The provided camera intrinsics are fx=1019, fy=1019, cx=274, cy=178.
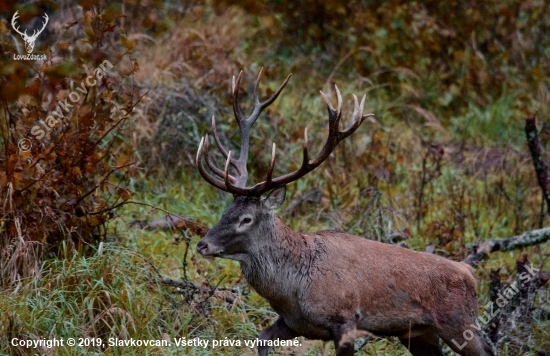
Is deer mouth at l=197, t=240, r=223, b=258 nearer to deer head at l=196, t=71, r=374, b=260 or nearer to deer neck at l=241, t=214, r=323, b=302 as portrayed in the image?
deer head at l=196, t=71, r=374, b=260

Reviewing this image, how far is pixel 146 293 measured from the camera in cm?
659

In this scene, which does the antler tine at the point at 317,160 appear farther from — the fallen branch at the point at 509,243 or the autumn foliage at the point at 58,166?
the fallen branch at the point at 509,243

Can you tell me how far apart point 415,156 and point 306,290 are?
492 cm

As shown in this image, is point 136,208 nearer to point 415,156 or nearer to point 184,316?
point 184,316

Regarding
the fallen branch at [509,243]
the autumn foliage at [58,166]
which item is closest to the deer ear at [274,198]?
the autumn foliage at [58,166]

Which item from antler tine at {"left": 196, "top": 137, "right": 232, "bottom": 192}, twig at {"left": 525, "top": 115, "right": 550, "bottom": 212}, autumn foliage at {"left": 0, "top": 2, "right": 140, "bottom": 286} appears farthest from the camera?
twig at {"left": 525, "top": 115, "right": 550, "bottom": 212}

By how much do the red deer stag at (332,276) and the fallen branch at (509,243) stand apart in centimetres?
131

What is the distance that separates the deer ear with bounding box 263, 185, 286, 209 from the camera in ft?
20.4

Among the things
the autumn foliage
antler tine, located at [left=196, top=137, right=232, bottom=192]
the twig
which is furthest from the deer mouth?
the twig

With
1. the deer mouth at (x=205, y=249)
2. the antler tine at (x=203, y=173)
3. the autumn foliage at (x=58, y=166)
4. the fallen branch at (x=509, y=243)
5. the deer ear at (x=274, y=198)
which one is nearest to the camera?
the deer mouth at (x=205, y=249)

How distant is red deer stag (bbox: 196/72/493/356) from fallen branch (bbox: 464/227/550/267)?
131 cm

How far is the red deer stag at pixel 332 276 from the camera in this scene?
19.7 ft

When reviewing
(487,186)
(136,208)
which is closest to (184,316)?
(136,208)

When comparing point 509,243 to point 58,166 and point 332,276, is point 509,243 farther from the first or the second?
point 58,166
